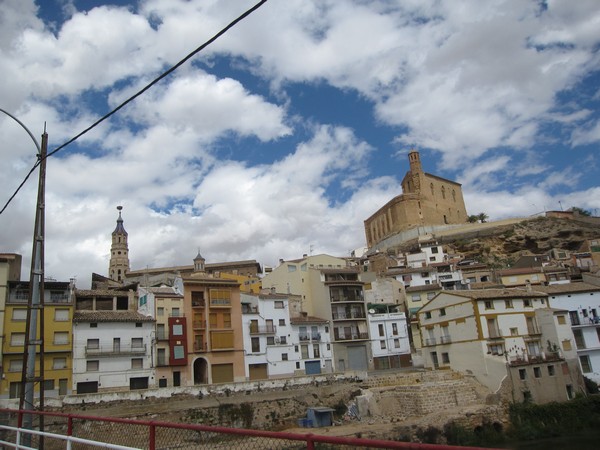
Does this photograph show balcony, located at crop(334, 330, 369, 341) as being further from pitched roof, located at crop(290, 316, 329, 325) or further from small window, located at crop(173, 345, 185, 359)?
small window, located at crop(173, 345, 185, 359)

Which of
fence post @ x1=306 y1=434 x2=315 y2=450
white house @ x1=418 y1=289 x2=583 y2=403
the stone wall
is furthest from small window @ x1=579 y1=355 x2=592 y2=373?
fence post @ x1=306 y1=434 x2=315 y2=450

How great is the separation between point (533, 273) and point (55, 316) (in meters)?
55.0

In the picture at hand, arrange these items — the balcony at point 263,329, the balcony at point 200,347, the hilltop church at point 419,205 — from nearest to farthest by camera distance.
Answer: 1. the balcony at point 200,347
2. the balcony at point 263,329
3. the hilltop church at point 419,205

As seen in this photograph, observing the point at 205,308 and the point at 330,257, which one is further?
the point at 330,257

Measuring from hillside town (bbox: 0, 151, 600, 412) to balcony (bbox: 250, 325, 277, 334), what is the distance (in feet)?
0.38

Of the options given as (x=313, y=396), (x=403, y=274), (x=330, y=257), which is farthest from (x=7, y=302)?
(x=403, y=274)

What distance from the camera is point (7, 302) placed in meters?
40.6

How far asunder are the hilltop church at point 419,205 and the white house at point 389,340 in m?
52.5

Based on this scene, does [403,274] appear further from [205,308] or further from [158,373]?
[158,373]

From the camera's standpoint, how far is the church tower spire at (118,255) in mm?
123438

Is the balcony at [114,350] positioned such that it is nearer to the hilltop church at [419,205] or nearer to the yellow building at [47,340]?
the yellow building at [47,340]

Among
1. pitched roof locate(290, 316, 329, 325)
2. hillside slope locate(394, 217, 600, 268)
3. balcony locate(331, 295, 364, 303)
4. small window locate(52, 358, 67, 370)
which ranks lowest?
small window locate(52, 358, 67, 370)

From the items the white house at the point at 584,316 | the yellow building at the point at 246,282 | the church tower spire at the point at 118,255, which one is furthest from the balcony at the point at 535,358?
the church tower spire at the point at 118,255

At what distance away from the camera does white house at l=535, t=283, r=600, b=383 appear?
4666 cm
